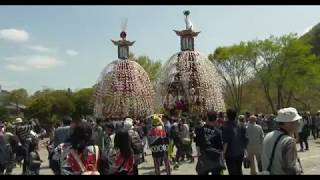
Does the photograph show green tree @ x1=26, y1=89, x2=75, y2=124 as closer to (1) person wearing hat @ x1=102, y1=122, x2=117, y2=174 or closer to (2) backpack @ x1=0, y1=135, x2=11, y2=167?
(1) person wearing hat @ x1=102, y1=122, x2=117, y2=174

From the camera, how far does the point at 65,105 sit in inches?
2702

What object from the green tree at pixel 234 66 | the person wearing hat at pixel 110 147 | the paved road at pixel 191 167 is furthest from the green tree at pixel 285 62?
the person wearing hat at pixel 110 147

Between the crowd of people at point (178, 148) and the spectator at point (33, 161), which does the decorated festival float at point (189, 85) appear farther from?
the spectator at point (33, 161)

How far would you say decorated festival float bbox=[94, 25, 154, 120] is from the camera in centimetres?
4284

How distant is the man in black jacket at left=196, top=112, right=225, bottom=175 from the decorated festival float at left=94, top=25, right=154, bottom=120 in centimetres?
3208

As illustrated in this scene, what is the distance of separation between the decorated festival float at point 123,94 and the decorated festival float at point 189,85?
180cm

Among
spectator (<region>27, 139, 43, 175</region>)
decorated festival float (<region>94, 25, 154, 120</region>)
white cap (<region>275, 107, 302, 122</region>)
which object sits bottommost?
spectator (<region>27, 139, 43, 175</region>)

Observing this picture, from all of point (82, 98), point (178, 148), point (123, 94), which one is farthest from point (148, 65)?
point (178, 148)

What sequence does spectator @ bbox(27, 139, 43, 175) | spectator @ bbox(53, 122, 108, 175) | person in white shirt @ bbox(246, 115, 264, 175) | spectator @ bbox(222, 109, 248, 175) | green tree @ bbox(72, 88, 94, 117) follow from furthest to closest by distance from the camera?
green tree @ bbox(72, 88, 94, 117) → person in white shirt @ bbox(246, 115, 264, 175) → spectator @ bbox(27, 139, 43, 175) → spectator @ bbox(222, 109, 248, 175) → spectator @ bbox(53, 122, 108, 175)

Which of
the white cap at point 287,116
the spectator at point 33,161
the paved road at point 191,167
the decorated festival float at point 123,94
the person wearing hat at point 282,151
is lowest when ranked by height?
the paved road at point 191,167

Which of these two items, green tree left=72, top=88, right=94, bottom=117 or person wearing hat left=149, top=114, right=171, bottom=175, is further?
green tree left=72, top=88, right=94, bottom=117

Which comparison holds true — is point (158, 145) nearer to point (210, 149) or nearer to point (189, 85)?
point (210, 149)

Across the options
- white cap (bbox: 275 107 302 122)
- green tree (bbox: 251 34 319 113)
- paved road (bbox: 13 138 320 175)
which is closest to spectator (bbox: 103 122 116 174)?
paved road (bbox: 13 138 320 175)

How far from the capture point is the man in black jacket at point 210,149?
31.6ft
